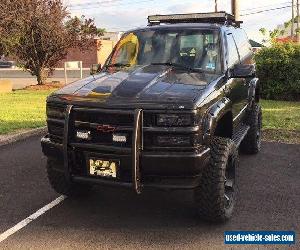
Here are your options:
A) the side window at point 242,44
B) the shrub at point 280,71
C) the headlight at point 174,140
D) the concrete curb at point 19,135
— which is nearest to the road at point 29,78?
the shrub at point 280,71

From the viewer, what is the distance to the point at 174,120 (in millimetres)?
4148

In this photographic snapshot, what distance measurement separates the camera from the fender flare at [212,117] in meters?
4.34

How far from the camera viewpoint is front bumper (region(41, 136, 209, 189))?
4.17 meters

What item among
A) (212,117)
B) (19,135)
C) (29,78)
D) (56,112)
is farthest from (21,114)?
(29,78)

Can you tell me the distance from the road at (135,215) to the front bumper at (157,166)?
53 centimetres

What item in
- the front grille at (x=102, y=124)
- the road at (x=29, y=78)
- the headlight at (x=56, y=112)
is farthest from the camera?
the road at (x=29, y=78)

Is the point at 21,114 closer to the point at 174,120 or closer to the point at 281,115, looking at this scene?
the point at 281,115

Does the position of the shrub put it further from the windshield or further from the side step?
the windshield

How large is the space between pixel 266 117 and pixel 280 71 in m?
4.16

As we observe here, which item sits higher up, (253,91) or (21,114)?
(253,91)

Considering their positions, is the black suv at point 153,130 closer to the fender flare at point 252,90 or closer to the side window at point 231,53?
the side window at point 231,53

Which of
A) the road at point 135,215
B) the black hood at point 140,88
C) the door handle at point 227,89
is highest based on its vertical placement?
the black hood at point 140,88

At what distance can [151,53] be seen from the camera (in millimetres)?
5762

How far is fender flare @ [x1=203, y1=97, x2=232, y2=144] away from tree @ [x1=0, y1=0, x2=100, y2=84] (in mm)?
14965
